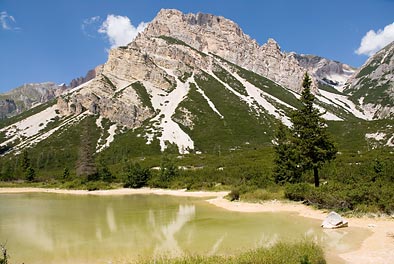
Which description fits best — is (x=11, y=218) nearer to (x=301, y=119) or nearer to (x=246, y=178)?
(x=301, y=119)

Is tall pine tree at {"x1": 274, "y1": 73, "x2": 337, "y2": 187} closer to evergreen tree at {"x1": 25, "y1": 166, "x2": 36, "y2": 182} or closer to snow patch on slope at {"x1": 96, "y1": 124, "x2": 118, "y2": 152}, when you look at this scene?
evergreen tree at {"x1": 25, "y1": 166, "x2": 36, "y2": 182}

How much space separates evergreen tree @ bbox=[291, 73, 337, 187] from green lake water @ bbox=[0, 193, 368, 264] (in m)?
10.8

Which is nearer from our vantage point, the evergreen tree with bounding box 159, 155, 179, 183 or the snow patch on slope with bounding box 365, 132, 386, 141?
the evergreen tree with bounding box 159, 155, 179, 183

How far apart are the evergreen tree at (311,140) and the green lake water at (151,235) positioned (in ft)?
35.3

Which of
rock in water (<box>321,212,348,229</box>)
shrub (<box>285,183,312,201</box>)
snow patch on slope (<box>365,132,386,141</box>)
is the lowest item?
rock in water (<box>321,212,348,229</box>)

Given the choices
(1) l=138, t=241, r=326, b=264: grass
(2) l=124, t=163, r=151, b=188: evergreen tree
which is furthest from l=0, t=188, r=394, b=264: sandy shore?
(2) l=124, t=163, r=151, b=188: evergreen tree

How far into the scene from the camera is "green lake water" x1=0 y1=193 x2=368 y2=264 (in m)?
16.8

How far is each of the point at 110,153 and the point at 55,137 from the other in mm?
46701

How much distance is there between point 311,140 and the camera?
121 ft

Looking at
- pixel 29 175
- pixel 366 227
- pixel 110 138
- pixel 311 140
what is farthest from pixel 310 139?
pixel 110 138

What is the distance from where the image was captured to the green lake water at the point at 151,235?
55.2ft

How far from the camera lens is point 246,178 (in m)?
63.8

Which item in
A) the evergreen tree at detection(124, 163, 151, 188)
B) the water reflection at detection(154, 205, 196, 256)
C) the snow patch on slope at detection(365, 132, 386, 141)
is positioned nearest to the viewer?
the water reflection at detection(154, 205, 196, 256)

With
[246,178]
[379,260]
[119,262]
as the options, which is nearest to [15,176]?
[246,178]
